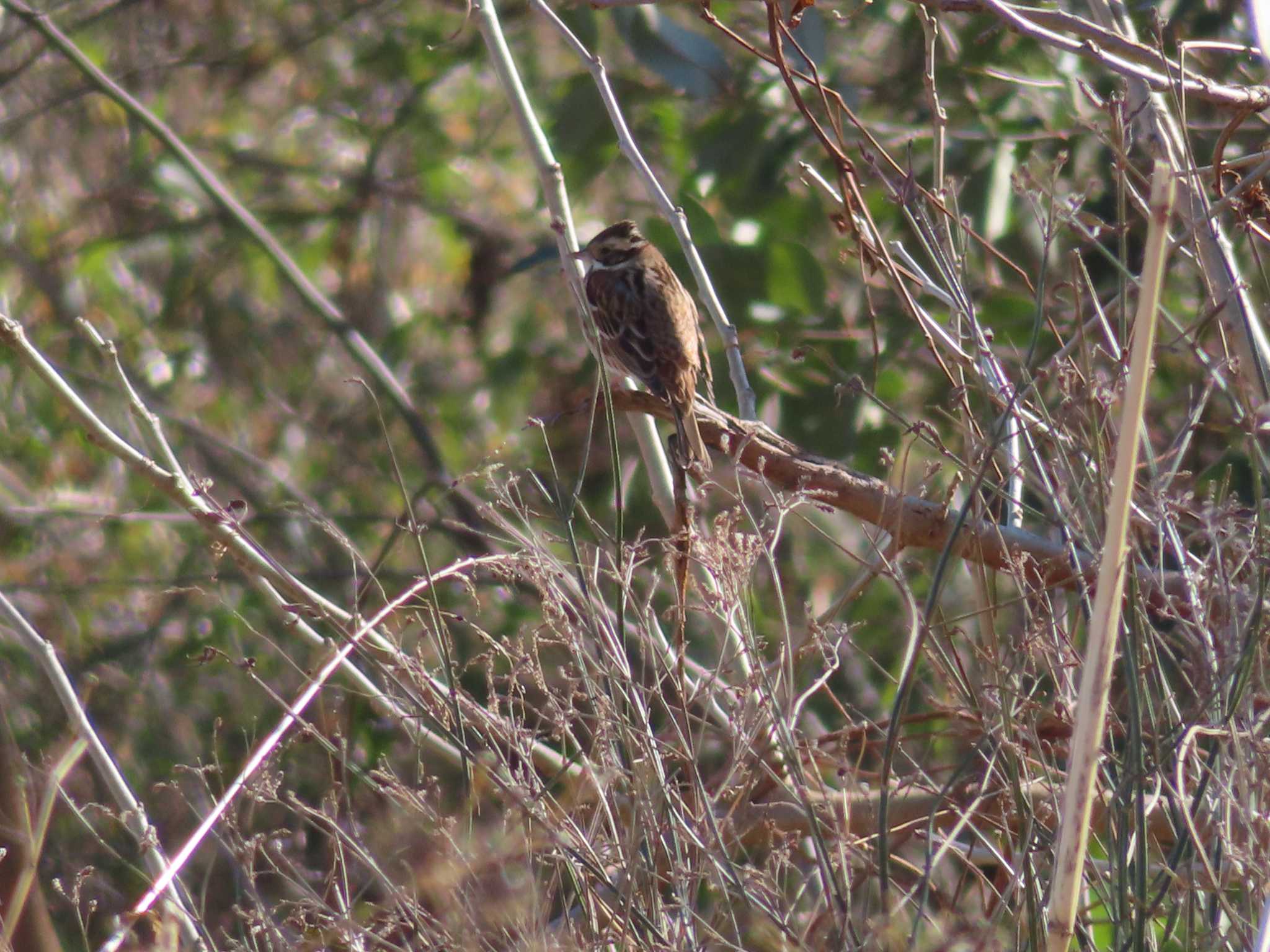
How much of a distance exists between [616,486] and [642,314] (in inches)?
114

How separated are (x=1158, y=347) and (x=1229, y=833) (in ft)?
2.29

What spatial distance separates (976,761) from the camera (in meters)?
2.60

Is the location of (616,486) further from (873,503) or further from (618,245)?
(618,245)

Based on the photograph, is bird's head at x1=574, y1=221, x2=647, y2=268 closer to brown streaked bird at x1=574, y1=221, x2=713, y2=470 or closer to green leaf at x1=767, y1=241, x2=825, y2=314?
brown streaked bird at x1=574, y1=221, x2=713, y2=470

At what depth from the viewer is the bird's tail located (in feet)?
11.5

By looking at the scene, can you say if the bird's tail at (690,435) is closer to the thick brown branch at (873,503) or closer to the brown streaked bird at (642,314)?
the thick brown branch at (873,503)

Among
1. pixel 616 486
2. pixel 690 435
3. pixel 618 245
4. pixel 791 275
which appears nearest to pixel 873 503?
pixel 690 435

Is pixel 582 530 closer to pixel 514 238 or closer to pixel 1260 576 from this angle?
pixel 514 238

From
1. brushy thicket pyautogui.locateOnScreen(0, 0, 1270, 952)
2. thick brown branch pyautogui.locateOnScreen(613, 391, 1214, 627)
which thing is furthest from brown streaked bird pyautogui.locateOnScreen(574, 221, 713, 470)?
thick brown branch pyautogui.locateOnScreen(613, 391, 1214, 627)

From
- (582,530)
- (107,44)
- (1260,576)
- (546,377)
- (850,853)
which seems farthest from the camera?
(107,44)

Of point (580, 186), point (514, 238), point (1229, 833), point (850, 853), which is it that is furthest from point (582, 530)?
point (1229, 833)

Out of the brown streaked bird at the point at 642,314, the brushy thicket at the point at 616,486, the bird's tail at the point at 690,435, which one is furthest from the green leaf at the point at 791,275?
the bird's tail at the point at 690,435

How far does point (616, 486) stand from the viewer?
209cm

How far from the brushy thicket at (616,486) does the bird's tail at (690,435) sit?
6 centimetres
